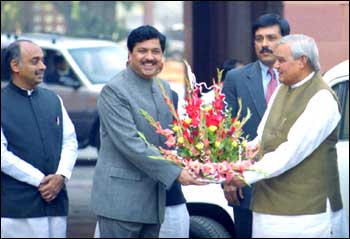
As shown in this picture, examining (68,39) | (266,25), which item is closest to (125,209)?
(266,25)

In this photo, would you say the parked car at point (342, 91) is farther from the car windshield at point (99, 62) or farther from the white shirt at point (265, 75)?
the car windshield at point (99, 62)

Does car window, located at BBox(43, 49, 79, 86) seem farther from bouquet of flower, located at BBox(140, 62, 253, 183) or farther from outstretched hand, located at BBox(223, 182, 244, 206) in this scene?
bouquet of flower, located at BBox(140, 62, 253, 183)

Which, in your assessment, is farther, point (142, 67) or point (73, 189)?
point (73, 189)

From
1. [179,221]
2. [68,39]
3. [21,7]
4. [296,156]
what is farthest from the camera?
[21,7]

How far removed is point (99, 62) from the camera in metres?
17.1

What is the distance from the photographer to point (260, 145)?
6.57 meters

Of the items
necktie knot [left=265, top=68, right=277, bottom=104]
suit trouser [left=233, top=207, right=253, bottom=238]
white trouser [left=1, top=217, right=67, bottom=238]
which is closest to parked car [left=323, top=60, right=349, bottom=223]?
necktie knot [left=265, top=68, right=277, bottom=104]

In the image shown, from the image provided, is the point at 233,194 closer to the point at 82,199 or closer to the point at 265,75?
the point at 265,75

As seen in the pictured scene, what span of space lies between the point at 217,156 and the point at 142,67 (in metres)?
0.70

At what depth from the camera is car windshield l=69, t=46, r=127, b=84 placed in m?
16.9

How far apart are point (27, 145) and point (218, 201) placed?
66.7 inches

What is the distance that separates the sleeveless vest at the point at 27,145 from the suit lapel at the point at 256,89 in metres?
1.29

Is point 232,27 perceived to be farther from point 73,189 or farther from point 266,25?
point 266,25

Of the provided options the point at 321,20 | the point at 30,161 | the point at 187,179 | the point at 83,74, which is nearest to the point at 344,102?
the point at 187,179
